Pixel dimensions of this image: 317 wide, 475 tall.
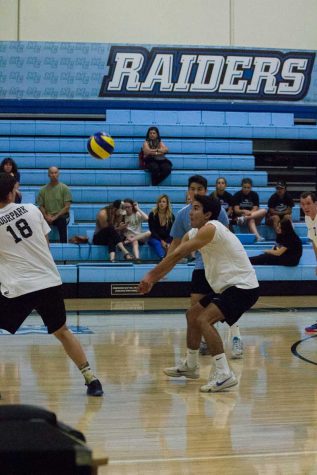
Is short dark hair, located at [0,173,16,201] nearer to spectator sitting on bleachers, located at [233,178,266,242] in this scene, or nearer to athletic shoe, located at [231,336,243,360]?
athletic shoe, located at [231,336,243,360]

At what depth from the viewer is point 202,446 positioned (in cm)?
461

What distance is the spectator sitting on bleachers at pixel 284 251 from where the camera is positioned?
1405cm

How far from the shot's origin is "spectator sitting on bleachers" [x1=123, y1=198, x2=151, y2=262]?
14.5 meters

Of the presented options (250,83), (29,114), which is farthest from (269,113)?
(29,114)

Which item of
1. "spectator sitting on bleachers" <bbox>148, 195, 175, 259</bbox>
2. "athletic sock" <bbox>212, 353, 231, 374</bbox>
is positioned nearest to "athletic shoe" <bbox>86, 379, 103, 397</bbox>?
"athletic sock" <bbox>212, 353, 231, 374</bbox>

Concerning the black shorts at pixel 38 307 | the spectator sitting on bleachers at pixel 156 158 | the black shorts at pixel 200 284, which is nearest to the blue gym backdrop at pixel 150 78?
the spectator sitting on bleachers at pixel 156 158

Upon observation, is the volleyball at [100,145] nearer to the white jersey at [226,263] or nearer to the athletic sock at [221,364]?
the white jersey at [226,263]

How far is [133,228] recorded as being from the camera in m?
14.6

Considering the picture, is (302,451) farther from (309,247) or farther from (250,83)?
(250,83)

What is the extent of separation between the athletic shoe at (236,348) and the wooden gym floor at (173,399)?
0.11 m

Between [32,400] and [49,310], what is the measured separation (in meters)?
0.64

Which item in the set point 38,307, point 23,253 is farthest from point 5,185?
point 38,307

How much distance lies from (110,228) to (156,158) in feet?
9.19

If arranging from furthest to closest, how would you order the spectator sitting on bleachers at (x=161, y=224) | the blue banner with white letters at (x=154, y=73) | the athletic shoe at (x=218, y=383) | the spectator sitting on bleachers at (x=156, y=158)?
the blue banner with white letters at (x=154, y=73), the spectator sitting on bleachers at (x=156, y=158), the spectator sitting on bleachers at (x=161, y=224), the athletic shoe at (x=218, y=383)
